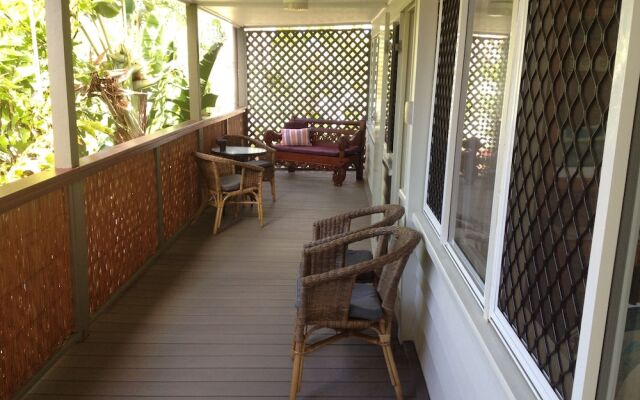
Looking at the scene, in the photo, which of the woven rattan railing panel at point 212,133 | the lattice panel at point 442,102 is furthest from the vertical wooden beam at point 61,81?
the woven rattan railing panel at point 212,133

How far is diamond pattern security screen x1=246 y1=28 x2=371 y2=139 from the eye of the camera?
7957 millimetres

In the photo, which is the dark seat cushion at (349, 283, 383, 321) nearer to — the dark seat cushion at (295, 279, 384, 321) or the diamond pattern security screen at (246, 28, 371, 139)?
the dark seat cushion at (295, 279, 384, 321)

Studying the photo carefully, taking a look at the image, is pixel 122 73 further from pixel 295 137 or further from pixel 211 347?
pixel 211 347

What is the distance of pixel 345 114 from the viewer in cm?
815

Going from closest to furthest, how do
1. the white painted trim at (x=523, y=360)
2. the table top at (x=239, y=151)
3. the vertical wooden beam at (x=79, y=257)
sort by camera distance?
1. the white painted trim at (x=523, y=360)
2. the vertical wooden beam at (x=79, y=257)
3. the table top at (x=239, y=151)

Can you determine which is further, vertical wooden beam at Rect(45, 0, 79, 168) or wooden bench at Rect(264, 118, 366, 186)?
wooden bench at Rect(264, 118, 366, 186)

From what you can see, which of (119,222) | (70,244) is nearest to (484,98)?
(70,244)

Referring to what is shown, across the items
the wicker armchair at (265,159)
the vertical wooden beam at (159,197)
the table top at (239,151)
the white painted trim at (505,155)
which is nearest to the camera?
the white painted trim at (505,155)

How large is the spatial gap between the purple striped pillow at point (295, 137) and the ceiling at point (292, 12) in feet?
4.73

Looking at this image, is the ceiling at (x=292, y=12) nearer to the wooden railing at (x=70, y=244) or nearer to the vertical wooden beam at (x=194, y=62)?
the vertical wooden beam at (x=194, y=62)

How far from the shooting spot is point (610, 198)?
89 cm

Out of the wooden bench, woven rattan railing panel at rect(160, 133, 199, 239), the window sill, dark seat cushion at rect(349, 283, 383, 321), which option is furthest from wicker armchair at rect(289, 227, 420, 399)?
the wooden bench

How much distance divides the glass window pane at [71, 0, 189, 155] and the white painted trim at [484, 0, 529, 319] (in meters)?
4.44

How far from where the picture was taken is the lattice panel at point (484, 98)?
179 centimetres
